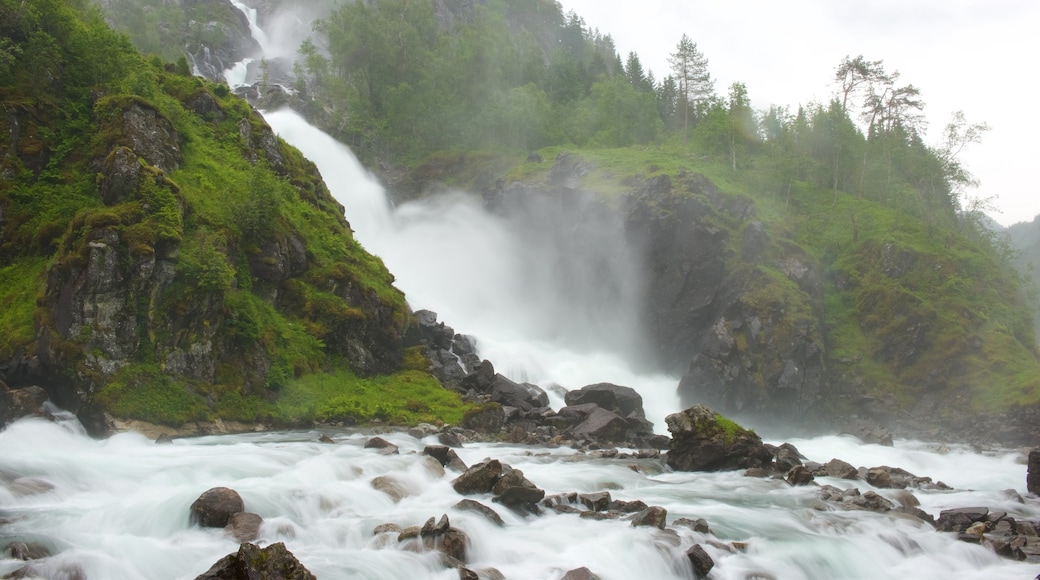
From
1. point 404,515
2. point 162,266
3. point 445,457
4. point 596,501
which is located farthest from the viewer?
point 162,266

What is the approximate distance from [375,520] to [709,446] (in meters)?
15.2

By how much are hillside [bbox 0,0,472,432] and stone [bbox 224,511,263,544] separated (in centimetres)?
1166

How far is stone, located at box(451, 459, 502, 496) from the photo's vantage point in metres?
19.5

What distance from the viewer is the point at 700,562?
15234 millimetres

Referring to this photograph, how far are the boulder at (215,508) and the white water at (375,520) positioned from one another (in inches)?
13.0

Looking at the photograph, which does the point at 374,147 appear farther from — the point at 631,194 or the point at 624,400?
the point at 624,400

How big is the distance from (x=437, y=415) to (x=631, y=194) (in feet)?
102

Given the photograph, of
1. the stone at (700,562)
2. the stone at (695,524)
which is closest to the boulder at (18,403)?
the stone at (695,524)

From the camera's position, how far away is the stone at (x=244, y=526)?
1422 centimetres

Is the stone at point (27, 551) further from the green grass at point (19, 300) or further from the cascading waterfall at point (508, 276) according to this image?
the cascading waterfall at point (508, 276)

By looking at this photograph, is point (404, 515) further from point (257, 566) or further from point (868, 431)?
point (868, 431)

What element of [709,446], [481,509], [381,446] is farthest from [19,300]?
[709,446]

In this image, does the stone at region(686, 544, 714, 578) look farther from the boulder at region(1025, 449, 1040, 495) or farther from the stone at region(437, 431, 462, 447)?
the boulder at region(1025, 449, 1040, 495)

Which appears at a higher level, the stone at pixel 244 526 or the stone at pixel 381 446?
the stone at pixel 381 446
